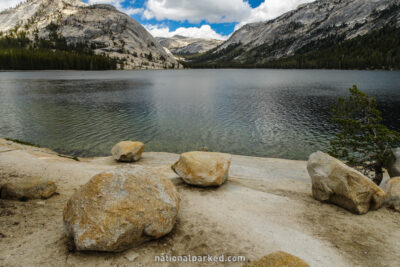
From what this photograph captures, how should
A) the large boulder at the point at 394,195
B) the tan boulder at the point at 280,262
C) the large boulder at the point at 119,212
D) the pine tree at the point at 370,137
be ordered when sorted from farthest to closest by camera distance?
the pine tree at the point at 370,137 < the large boulder at the point at 394,195 < the large boulder at the point at 119,212 < the tan boulder at the point at 280,262

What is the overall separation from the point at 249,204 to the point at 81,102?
5939cm

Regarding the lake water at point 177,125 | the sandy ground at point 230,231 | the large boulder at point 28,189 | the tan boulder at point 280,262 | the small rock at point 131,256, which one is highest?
the tan boulder at point 280,262

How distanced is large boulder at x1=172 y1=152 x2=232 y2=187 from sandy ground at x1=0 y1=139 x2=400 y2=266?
0.62 metres

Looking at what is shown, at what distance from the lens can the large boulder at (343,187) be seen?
1166cm

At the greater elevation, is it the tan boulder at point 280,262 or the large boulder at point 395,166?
the tan boulder at point 280,262

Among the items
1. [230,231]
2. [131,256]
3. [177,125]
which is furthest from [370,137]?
[177,125]

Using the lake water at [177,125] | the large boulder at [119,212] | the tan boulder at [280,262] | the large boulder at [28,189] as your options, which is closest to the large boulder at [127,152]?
the lake water at [177,125]

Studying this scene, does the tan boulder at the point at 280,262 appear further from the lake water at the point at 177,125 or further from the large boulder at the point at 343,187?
the lake water at the point at 177,125

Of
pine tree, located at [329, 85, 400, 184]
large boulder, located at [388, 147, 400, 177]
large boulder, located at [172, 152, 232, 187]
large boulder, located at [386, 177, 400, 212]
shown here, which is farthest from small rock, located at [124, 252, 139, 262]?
large boulder, located at [388, 147, 400, 177]

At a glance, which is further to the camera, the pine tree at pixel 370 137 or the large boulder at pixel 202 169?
the pine tree at pixel 370 137

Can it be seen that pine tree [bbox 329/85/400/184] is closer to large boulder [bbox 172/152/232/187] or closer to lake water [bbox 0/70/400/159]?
lake water [bbox 0/70/400/159]

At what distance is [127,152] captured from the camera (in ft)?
76.1

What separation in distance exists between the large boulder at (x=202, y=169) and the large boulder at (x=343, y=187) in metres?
5.77

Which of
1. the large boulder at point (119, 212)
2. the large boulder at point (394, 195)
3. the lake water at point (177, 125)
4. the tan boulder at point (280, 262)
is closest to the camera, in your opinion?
the tan boulder at point (280, 262)
